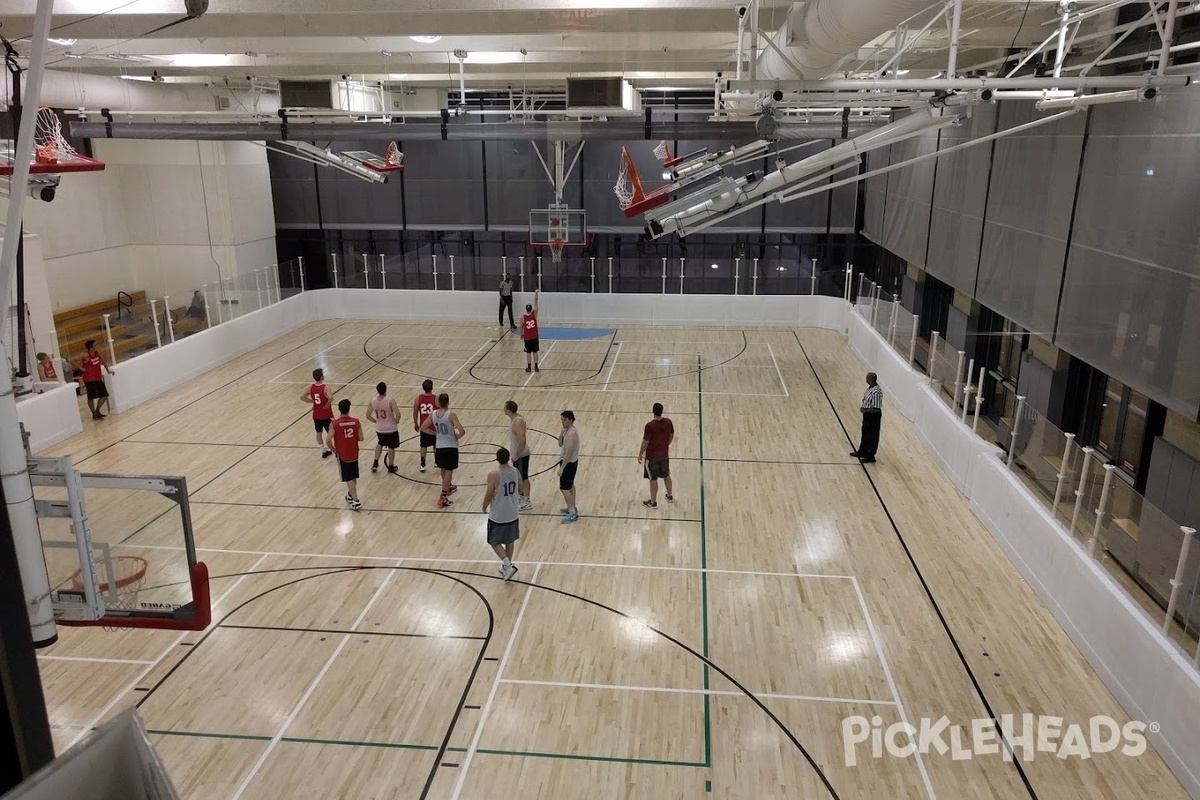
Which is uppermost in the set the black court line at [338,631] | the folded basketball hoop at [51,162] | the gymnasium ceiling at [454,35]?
the gymnasium ceiling at [454,35]

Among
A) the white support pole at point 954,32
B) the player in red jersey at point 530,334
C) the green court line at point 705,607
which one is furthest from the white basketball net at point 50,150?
the player in red jersey at point 530,334

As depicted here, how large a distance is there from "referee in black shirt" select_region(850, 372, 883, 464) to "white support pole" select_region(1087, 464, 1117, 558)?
4.28 m

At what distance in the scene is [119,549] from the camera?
534 cm

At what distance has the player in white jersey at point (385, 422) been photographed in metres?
11.1

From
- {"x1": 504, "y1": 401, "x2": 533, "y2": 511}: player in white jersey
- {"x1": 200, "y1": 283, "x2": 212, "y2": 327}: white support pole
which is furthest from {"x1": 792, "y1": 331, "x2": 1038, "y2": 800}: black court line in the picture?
{"x1": 200, "y1": 283, "x2": 212, "y2": 327}: white support pole

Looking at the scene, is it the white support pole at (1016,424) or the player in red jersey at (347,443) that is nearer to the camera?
the white support pole at (1016,424)

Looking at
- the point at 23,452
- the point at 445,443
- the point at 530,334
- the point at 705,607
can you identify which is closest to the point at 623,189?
the point at 530,334

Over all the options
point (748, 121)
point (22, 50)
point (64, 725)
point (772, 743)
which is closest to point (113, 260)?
point (22, 50)

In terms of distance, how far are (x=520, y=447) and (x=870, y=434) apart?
534 cm

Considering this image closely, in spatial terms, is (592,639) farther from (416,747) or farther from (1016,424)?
(1016,424)

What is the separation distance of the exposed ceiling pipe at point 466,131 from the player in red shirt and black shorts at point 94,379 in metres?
4.66

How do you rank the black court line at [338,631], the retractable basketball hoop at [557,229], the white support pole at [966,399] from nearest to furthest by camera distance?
the black court line at [338,631] → the white support pole at [966,399] → the retractable basketball hoop at [557,229]

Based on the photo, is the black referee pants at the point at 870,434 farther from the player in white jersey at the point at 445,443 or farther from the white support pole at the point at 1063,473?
the player in white jersey at the point at 445,443

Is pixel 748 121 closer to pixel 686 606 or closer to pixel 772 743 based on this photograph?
pixel 686 606
